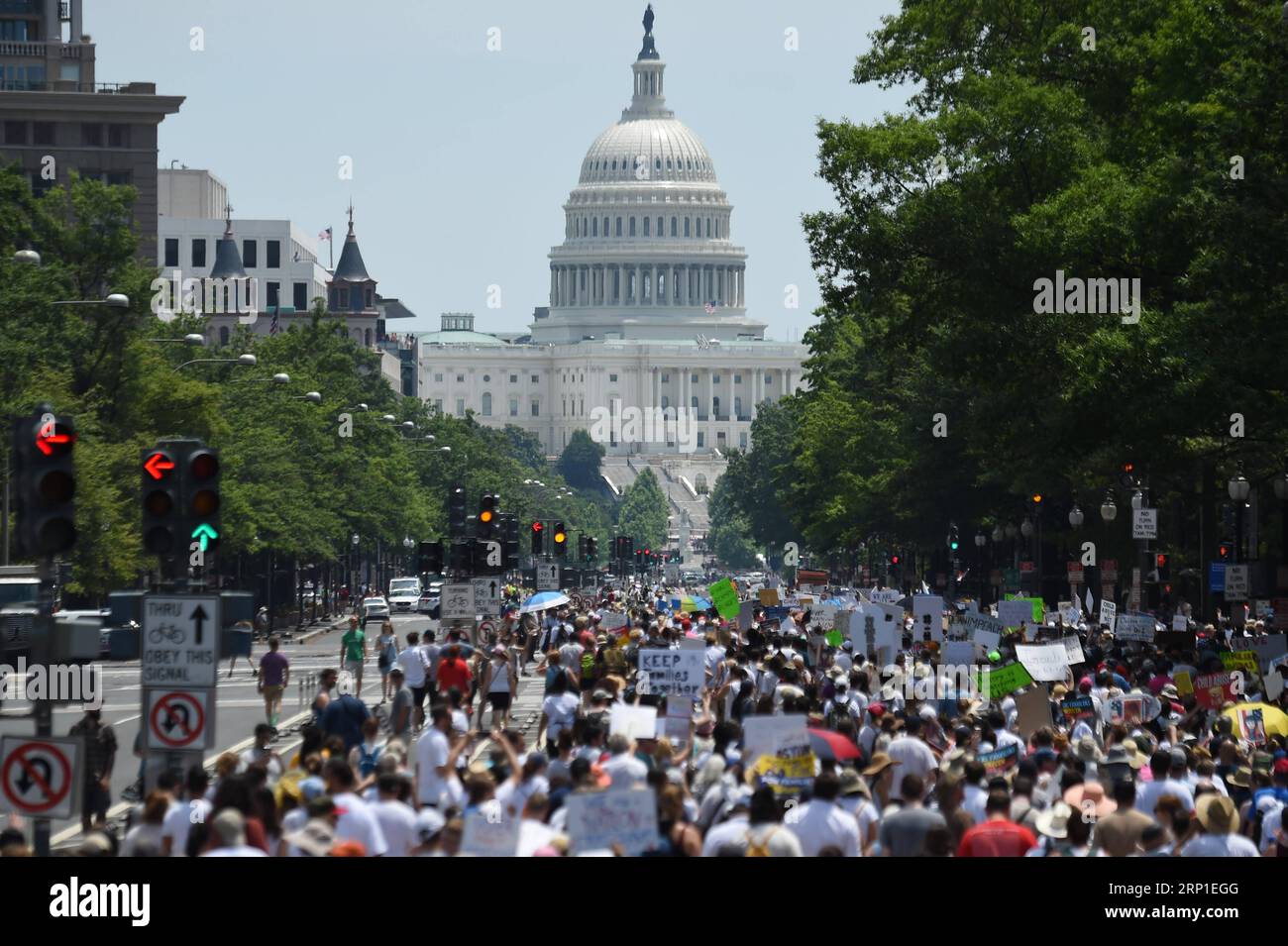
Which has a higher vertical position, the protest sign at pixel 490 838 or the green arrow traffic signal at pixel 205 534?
the green arrow traffic signal at pixel 205 534

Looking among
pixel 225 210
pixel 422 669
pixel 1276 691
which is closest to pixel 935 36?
pixel 422 669

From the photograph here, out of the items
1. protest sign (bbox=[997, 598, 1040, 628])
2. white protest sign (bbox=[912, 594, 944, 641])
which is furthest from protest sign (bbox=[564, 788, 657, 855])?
protest sign (bbox=[997, 598, 1040, 628])

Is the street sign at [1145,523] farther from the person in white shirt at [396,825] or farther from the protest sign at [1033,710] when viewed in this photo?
the person in white shirt at [396,825]

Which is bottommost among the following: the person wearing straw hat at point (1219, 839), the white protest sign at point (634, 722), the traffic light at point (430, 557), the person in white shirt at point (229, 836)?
the person wearing straw hat at point (1219, 839)

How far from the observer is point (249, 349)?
335 ft

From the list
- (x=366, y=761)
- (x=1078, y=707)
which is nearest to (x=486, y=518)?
(x=1078, y=707)

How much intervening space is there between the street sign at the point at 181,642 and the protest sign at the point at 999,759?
6.38 metres

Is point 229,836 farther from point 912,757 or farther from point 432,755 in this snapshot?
point 912,757

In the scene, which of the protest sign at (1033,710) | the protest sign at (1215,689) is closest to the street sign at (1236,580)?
the protest sign at (1215,689)

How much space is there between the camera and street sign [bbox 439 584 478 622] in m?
46.4

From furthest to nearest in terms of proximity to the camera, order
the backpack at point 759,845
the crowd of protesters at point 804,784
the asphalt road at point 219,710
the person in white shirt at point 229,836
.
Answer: the asphalt road at point 219,710 < the crowd of protesters at point 804,784 < the backpack at point 759,845 < the person in white shirt at point 229,836

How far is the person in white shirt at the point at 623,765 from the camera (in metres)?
19.8

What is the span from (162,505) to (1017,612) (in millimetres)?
27806

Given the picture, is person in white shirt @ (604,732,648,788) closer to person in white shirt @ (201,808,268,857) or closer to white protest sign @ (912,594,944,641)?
person in white shirt @ (201,808,268,857)
